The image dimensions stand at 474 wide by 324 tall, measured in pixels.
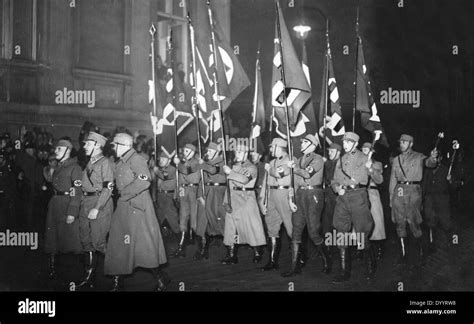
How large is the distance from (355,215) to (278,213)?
87 cm

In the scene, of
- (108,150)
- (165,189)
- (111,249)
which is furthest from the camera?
(165,189)

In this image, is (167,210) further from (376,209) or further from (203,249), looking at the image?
(376,209)

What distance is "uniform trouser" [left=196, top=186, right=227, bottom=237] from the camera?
7.22m

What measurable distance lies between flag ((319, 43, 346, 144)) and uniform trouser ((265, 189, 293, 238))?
2.84 feet

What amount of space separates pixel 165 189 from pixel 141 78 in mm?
1301

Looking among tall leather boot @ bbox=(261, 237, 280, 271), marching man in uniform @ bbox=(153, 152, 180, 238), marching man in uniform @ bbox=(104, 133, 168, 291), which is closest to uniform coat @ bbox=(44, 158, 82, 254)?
marching man in uniform @ bbox=(104, 133, 168, 291)

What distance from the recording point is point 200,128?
24.5ft

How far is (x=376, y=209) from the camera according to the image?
6.97 metres

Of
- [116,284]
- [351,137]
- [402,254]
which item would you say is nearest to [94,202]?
[116,284]

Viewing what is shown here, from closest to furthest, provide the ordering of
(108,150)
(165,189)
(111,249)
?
(111,249)
(108,150)
(165,189)

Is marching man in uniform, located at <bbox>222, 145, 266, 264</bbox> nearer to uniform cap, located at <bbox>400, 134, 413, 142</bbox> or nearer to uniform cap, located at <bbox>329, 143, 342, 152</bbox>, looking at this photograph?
uniform cap, located at <bbox>329, 143, 342, 152</bbox>
